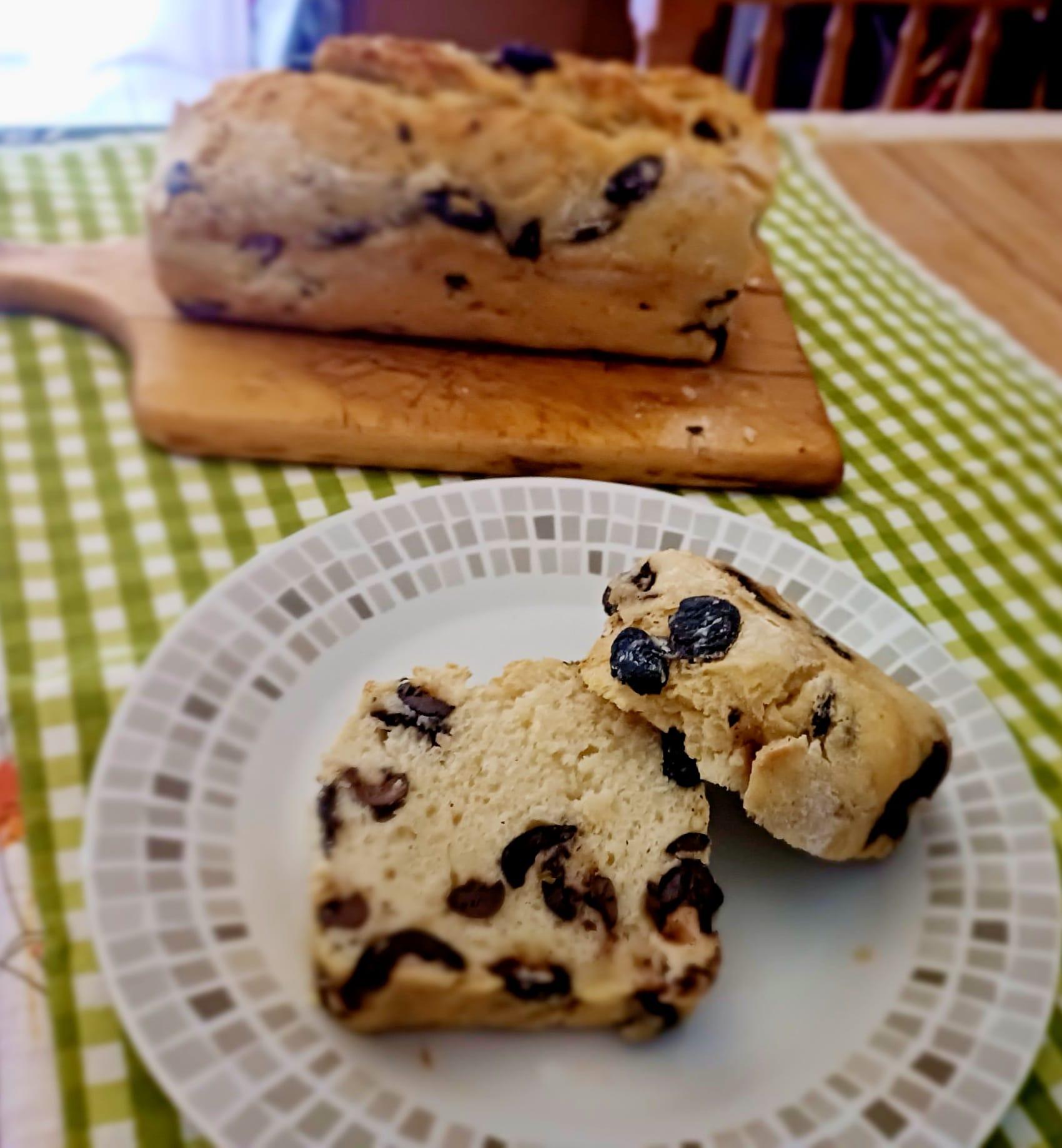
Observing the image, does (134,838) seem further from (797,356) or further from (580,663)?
(797,356)

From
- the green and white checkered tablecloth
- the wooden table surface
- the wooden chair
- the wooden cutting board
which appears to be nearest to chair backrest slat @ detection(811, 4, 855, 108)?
the wooden chair

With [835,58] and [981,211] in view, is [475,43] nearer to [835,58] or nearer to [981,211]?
[835,58]

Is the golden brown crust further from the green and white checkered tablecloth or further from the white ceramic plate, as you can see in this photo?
the white ceramic plate

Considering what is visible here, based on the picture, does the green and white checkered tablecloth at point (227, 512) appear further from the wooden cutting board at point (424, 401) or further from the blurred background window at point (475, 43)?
the blurred background window at point (475, 43)

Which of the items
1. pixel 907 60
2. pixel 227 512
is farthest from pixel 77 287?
pixel 907 60

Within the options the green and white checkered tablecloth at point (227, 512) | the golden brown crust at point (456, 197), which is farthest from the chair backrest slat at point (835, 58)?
the golden brown crust at point (456, 197)
